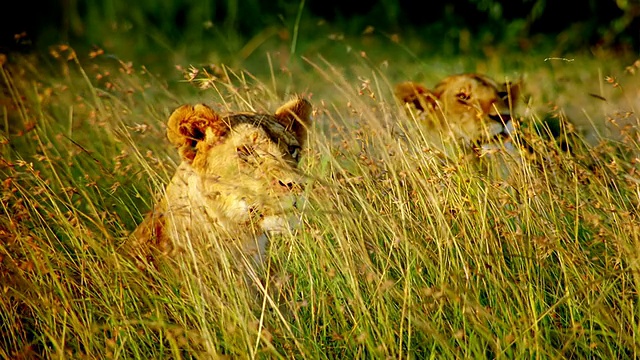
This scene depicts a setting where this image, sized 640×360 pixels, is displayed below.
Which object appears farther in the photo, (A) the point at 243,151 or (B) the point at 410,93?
(B) the point at 410,93

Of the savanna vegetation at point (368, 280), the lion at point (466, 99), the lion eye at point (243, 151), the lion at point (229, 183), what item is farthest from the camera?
the lion at point (466, 99)

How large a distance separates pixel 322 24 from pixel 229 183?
11917 millimetres

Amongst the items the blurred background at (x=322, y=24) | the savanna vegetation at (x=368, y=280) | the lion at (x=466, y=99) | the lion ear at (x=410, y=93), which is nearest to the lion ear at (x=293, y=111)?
the savanna vegetation at (x=368, y=280)

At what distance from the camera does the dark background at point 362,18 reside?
44.1 ft

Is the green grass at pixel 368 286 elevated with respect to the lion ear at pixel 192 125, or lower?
lower

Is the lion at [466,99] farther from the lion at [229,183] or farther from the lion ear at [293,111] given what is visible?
the lion at [229,183]

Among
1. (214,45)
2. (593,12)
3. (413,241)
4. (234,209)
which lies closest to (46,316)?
(234,209)

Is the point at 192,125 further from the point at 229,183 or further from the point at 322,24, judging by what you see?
the point at 322,24

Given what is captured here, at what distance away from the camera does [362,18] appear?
15914mm

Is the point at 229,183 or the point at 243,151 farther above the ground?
the point at 229,183

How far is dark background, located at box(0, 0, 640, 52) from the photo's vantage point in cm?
1343

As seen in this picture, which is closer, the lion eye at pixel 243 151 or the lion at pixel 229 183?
the lion at pixel 229 183

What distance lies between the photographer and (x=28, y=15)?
12.9 meters

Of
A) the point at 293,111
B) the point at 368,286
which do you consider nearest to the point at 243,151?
the point at 293,111
